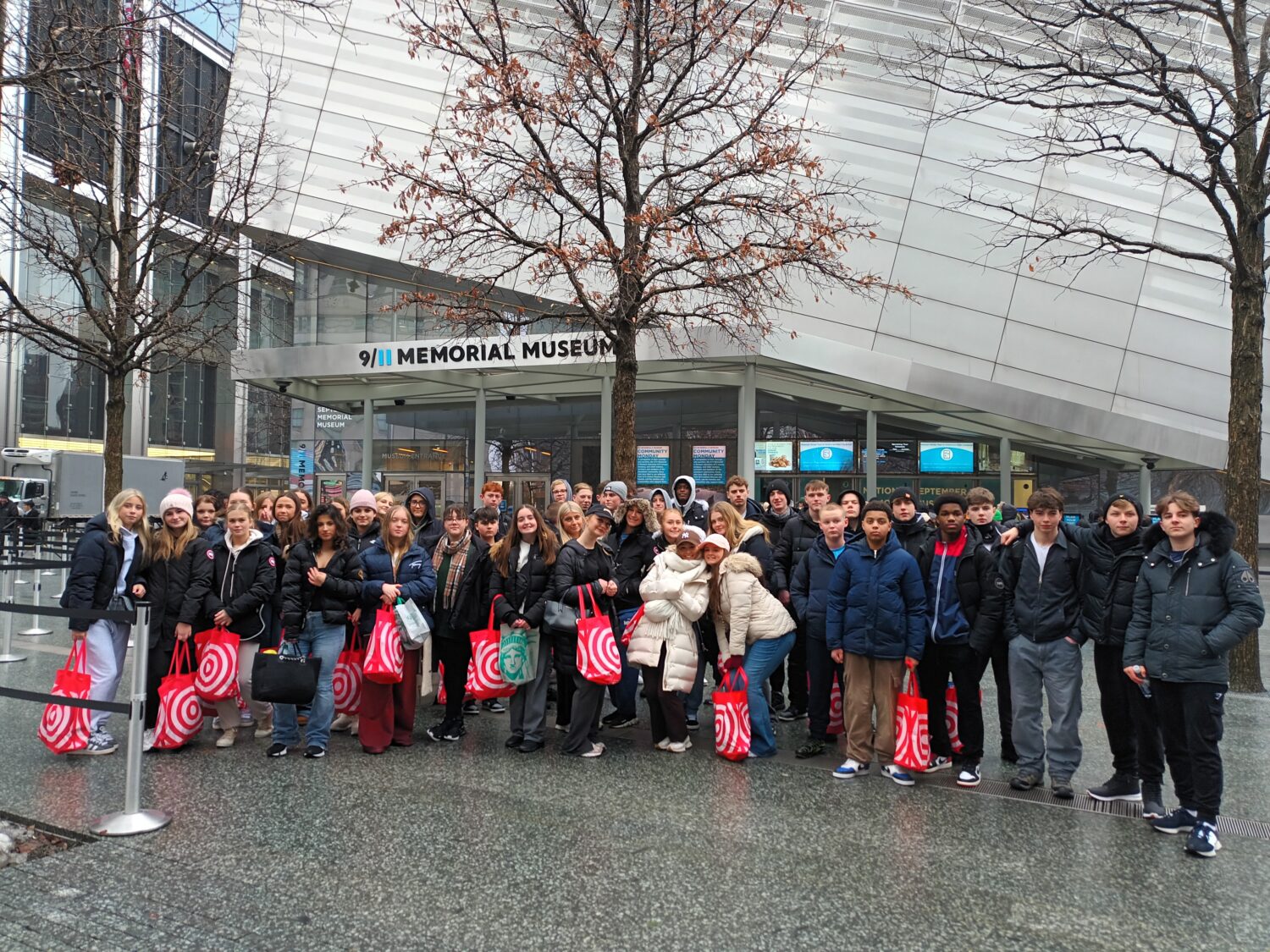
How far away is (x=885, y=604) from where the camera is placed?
606 cm

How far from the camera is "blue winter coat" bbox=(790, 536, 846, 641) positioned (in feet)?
21.8

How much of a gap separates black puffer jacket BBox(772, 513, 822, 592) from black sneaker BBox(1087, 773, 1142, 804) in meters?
2.79

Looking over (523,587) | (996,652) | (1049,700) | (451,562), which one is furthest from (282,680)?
(1049,700)

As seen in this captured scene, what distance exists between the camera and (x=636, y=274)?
10.2m

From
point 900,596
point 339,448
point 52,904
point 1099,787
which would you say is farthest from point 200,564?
point 339,448

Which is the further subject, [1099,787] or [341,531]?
[341,531]

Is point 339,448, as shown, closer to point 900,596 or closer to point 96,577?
point 96,577

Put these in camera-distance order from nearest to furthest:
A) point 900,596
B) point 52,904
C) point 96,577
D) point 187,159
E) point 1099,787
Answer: point 52,904 → point 1099,787 → point 900,596 → point 96,577 → point 187,159

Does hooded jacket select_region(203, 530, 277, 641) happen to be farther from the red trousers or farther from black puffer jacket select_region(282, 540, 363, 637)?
the red trousers

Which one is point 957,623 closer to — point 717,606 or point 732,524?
point 717,606

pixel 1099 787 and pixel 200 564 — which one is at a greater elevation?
pixel 200 564

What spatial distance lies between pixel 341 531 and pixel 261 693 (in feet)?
4.22

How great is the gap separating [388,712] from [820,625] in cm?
330

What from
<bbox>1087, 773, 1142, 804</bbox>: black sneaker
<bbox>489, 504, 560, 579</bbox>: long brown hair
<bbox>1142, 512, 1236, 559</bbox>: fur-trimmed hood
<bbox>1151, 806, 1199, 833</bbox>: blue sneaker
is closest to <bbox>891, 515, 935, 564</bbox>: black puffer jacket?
<bbox>1142, 512, 1236, 559</bbox>: fur-trimmed hood
